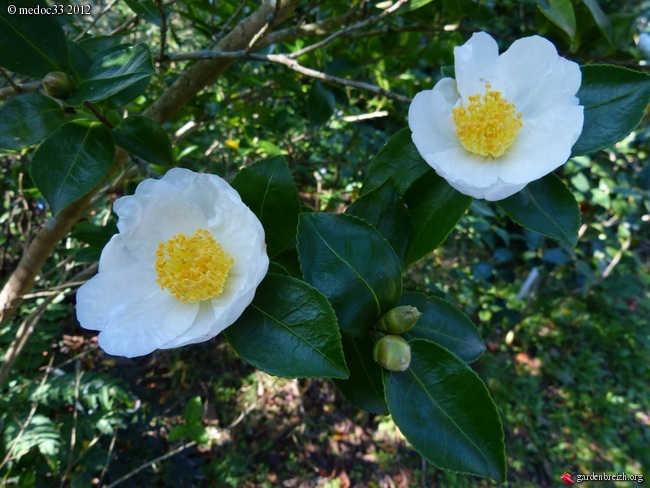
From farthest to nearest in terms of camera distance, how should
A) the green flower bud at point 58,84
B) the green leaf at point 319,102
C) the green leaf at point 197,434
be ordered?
the green leaf at point 197,434
the green leaf at point 319,102
the green flower bud at point 58,84

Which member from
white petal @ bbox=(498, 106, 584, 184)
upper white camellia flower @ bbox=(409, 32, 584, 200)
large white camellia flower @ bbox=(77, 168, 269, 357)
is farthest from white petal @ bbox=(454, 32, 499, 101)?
large white camellia flower @ bbox=(77, 168, 269, 357)

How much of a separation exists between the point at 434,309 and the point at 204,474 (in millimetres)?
2164

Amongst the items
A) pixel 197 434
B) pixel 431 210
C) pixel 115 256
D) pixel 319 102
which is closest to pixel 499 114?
pixel 431 210

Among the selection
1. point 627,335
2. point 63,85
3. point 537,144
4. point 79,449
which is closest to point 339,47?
point 537,144

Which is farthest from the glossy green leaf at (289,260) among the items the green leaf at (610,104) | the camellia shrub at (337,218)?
the green leaf at (610,104)

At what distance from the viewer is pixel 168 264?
0.74 m

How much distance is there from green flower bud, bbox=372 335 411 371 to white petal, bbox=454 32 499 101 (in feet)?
1.65

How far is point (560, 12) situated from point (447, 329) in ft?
2.27

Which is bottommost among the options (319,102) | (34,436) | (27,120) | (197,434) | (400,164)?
(197,434)

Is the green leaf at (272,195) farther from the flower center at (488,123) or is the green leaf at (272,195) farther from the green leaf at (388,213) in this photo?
the flower center at (488,123)

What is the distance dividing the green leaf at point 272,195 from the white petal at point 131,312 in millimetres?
210

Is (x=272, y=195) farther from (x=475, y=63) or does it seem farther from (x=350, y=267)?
(x=475, y=63)

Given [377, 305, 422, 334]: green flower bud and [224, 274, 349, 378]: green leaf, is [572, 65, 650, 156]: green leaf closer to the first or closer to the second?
[377, 305, 422, 334]: green flower bud

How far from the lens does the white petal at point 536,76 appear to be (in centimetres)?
73
